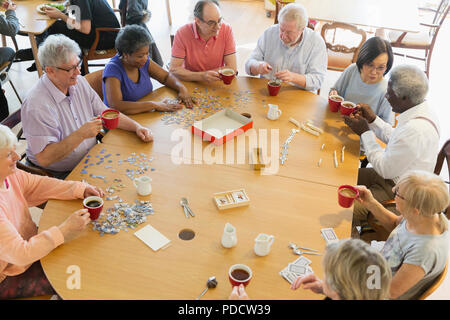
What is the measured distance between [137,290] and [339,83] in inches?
96.8

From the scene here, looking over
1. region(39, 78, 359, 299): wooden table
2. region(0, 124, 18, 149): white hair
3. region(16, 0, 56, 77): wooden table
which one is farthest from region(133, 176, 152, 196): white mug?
region(16, 0, 56, 77): wooden table

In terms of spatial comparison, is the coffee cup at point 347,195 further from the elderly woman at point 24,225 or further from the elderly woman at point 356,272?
the elderly woman at point 24,225

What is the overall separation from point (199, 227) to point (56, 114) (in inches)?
49.9

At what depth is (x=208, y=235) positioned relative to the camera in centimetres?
198

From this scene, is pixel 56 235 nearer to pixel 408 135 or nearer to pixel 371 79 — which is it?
pixel 408 135

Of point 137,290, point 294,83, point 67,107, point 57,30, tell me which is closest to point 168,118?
point 67,107

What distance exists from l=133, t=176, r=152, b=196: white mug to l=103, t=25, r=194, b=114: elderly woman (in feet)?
2.94

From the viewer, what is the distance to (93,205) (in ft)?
6.62

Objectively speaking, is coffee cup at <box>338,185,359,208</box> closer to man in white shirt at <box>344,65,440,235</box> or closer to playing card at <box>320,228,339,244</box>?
playing card at <box>320,228,339,244</box>

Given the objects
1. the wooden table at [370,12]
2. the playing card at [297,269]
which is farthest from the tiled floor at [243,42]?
the playing card at [297,269]

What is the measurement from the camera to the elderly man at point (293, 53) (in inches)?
126

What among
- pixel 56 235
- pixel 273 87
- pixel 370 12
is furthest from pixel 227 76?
pixel 370 12
